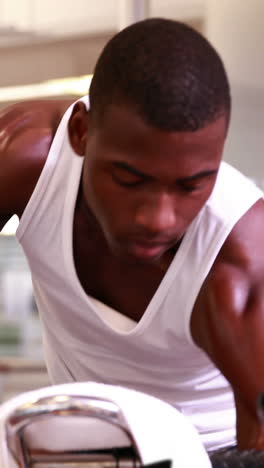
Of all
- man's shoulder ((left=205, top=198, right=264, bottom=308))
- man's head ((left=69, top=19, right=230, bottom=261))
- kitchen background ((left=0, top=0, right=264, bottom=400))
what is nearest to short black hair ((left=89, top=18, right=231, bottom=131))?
man's head ((left=69, top=19, right=230, bottom=261))

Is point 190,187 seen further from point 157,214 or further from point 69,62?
point 69,62

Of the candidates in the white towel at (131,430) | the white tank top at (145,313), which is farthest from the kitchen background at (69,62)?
the white towel at (131,430)

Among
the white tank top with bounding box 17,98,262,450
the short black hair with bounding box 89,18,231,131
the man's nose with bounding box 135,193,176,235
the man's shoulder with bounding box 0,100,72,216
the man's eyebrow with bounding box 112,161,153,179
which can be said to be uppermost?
the short black hair with bounding box 89,18,231,131

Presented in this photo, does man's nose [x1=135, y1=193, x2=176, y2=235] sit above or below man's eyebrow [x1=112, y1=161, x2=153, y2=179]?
below

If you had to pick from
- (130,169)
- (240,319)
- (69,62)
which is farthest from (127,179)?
(69,62)

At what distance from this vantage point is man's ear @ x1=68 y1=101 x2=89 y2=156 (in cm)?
45

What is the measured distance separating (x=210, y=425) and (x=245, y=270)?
180 millimetres

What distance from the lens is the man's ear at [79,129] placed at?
449 millimetres

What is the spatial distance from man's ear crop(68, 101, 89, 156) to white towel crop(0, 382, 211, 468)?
21 cm

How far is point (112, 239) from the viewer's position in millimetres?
421

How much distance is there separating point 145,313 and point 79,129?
139 mm

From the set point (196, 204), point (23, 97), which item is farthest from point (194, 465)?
point (23, 97)

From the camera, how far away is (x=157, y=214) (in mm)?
376

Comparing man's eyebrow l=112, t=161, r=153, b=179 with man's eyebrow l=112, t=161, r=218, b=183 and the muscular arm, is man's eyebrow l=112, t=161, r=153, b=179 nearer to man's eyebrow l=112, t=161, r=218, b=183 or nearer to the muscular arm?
man's eyebrow l=112, t=161, r=218, b=183
